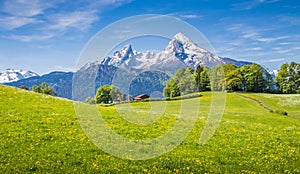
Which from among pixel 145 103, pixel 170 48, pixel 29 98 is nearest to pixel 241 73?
pixel 145 103

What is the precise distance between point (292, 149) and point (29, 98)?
3412 cm

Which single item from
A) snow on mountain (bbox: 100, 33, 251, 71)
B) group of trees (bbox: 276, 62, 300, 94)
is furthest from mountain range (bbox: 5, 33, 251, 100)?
group of trees (bbox: 276, 62, 300, 94)

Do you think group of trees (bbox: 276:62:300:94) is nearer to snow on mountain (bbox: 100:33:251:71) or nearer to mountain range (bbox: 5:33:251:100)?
mountain range (bbox: 5:33:251:100)

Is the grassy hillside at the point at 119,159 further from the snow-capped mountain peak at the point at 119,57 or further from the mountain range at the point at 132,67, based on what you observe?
the snow-capped mountain peak at the point at 119,57

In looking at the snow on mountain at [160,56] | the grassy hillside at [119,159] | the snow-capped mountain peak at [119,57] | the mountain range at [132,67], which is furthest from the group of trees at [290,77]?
the snow-capped mountain peak at [119,57]

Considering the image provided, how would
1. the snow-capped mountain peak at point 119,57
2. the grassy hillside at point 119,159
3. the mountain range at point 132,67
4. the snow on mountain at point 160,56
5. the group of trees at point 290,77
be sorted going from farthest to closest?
1. the group of trees at point 290,77
2. the snow on mountain at point 160,56
3. the snow-capped mountain peak at point 119,57
4. the mountain range at point 132,67
5. the grassy hillside at point 119,159

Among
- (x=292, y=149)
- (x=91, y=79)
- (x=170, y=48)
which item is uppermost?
(x=170, y=48)

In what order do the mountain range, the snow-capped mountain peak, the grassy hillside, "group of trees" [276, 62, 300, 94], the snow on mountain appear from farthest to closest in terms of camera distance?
"group of trees" [276, 62, 300, 94] < the snow on mountain < the snow-capped mountain peak < the mountain range < the grassy hillside

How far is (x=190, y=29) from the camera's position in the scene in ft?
55.8

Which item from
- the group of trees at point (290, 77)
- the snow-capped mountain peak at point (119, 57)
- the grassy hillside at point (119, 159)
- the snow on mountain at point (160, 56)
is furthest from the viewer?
the group of trees at point (290, 77)

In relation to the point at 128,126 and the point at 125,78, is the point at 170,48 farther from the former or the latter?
the point at 128,126

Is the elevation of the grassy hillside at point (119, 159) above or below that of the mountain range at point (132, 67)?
below

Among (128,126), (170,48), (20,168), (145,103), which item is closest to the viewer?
(20,168)

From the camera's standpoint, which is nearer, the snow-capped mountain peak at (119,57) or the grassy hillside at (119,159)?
the grassy hillside at (119,159)
